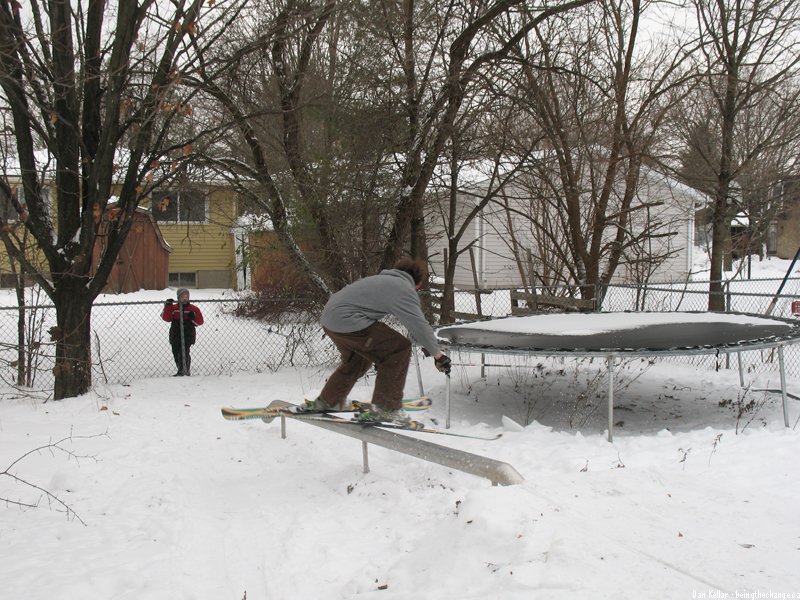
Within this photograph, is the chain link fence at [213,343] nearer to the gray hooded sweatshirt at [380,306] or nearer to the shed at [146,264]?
the gray hooded sweatshirt at [380,306]

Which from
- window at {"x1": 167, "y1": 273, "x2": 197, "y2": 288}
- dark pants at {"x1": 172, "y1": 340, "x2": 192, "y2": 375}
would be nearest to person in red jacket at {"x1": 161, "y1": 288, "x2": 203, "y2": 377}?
dark pants at {"x1": 172, "y1": 340, "x2": 192, "y2": 375}

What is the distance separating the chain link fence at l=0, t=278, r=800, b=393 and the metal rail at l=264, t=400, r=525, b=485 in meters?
3.77

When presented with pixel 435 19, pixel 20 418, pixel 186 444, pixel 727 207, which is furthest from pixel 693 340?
pixel 727 207

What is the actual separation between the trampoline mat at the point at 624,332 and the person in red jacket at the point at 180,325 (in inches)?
151

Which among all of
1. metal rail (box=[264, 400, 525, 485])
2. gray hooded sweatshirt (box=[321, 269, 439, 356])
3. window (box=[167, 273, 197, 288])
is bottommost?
metal rail (box=[264, 400, 525, 485])

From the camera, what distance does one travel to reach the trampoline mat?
6.64 meters

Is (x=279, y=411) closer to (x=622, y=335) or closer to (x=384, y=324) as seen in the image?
(x=384, y=324)

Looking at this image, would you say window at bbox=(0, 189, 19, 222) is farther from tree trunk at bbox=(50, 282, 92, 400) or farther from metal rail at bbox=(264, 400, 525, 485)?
metal rail at bbox=(264, 400, 525, 485)

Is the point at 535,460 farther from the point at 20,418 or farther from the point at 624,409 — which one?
the point at 20,418

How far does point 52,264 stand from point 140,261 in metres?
16.3

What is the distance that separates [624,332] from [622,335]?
297mm

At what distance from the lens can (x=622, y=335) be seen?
25.0 feet

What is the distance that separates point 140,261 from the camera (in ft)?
76.3

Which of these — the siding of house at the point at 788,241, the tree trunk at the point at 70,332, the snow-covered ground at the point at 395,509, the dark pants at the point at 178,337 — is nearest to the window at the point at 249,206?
the dark pants at the point at 178,337
